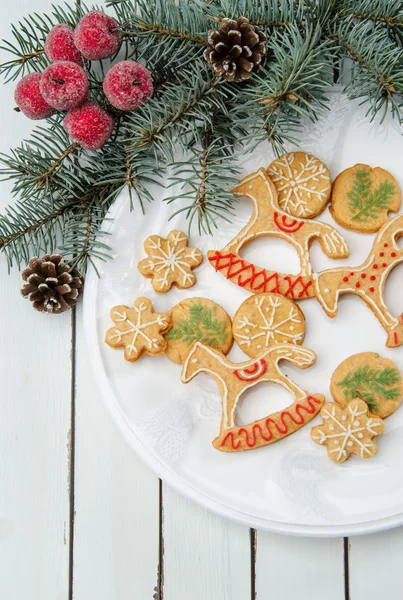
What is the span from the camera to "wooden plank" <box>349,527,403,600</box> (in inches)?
38.9

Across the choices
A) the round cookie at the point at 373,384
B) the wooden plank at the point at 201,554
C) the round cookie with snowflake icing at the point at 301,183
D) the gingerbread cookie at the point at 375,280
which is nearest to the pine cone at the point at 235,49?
the round cookie with snowflake icing at the point at 301,183

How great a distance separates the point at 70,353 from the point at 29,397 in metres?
0.09

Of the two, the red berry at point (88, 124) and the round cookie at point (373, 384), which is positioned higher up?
the red berry at point (88, 124)

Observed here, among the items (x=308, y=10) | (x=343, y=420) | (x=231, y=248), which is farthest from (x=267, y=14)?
(x=343, y=420)

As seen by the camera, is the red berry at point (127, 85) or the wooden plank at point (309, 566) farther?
the wooden plank at point (309, 566)

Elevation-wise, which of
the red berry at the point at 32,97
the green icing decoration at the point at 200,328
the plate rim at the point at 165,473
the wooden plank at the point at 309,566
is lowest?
the wooden plank at the point at 309,566

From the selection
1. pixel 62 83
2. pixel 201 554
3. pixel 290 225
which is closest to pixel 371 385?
pixel 290 225

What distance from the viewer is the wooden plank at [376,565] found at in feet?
3.24

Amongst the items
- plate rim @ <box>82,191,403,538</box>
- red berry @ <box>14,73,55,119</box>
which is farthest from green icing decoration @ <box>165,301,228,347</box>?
red berry @ <box>14,73,55,119</box>

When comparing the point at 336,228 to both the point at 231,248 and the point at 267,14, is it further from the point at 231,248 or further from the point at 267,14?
the point at 267,14

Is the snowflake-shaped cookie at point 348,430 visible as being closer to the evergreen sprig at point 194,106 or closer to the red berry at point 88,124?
the evergreen sprig at point 194,106

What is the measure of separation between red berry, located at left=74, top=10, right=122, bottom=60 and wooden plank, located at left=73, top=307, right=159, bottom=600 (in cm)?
49

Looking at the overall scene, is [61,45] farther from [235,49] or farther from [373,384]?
[373,384]

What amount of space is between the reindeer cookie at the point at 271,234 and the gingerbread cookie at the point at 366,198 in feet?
0.11
